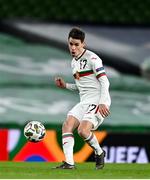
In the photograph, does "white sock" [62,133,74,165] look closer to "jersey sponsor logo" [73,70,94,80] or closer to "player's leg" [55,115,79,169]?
"player's leg" [55,115,79,169]

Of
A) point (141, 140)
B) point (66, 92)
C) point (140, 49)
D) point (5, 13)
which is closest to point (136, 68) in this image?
point (140, 49)

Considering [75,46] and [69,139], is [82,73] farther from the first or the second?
[69,139]

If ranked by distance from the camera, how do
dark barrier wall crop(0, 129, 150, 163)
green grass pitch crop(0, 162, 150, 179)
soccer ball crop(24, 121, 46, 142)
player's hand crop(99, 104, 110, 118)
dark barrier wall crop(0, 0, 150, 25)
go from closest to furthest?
green grass pitch crop(0, 162, 150, 179), player's hand crop(99, 104, 110, 118), soccer ball crop(24, 121, 46, 142), dark barrier wall crop(0, 129, 150, 163), dark barrier wall crop(0, 0, 150, 25)

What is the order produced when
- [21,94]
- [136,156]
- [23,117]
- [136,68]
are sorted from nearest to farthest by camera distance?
[136,156] → [23,117] → [21,94] → [136,68]

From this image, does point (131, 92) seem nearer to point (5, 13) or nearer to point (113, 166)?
point (5, 13)

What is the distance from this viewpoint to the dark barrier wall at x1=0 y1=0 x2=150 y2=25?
63.7 feet

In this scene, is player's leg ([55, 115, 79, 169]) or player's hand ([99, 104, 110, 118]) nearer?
player's hand ([99, 104, 110, 118])

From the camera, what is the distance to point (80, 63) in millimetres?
9953

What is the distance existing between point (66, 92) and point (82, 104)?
7295 mm

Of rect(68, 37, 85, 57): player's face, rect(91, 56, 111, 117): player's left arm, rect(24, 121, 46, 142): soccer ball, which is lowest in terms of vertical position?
rect(24, 121, 46, 142): soccer ball

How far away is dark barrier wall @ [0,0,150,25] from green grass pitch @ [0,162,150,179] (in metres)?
8.67

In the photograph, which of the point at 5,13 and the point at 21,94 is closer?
the point at 21,94

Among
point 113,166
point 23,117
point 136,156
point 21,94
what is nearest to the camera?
point 113,166

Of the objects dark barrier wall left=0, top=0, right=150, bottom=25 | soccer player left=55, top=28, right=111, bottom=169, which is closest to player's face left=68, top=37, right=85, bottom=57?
Result: soccer player left=55, top=28, right=111, bottom=169
